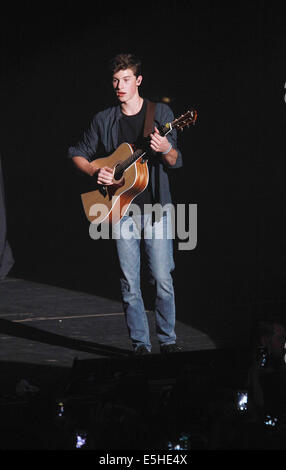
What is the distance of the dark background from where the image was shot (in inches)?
392

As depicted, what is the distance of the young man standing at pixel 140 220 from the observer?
4.94m

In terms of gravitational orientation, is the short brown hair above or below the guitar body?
above

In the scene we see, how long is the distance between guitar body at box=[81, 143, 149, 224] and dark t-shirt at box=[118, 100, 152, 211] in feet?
0.11

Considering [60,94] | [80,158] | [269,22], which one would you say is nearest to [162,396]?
[80,158]

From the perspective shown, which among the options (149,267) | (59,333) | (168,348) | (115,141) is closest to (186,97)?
(59,333)

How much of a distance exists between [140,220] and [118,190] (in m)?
0.30

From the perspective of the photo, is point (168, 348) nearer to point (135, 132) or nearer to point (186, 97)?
point (135, 132)

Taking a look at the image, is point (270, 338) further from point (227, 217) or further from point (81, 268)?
point (227, 217)

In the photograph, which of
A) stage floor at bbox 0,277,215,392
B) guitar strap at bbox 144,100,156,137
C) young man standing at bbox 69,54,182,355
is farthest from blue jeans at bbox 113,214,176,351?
guitar strap at bbox 144,100,156,137

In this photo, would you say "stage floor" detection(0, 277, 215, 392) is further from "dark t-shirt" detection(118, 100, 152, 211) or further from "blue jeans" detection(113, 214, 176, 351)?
"dark t-shirt" detection(118, 100, 152, 211)

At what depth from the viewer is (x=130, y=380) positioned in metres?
3.48

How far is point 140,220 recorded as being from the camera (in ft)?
16.2
